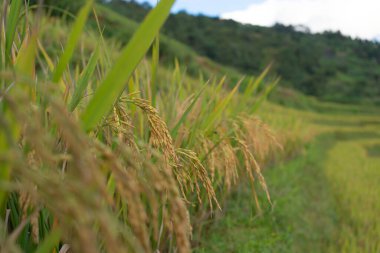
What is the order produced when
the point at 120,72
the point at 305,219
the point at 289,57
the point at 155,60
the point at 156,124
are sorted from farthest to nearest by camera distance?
the point at 289,57 → the point at 305,219 → the point at 155,60 → the point at 156,124 → the point at 120,72

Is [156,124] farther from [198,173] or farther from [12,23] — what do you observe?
[12,23]

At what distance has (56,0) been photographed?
7035mm

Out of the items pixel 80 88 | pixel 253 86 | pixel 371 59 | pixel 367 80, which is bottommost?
pixel 80 88

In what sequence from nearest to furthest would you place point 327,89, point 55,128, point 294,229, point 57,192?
point 57,192
point 55,128
point 294,229
point 327,89

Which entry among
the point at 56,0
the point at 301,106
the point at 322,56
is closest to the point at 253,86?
the point at 56,0

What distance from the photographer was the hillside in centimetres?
3978

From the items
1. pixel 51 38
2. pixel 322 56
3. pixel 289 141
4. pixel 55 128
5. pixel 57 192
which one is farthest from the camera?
pixel 322 56

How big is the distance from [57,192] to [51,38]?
535cm

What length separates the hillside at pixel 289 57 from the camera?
3978 centimetres

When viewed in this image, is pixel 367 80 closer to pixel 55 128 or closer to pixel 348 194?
pixel 348 194

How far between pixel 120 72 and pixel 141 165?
17.4 inches

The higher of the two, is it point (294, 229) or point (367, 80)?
point (367, 80)

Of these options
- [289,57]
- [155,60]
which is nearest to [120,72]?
[155,60]

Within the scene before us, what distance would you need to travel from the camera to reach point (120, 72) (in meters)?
0.70
